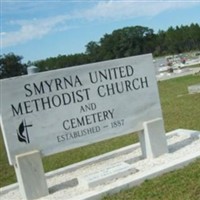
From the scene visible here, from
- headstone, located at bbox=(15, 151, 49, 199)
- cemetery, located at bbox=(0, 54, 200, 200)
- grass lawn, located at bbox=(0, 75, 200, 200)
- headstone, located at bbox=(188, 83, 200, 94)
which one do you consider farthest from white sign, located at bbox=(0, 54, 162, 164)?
headstone, located at bbox=(188, 83, 200, 94)

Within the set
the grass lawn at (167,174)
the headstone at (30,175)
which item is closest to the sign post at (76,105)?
the headstone at (30,175)

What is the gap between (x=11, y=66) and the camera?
233ft

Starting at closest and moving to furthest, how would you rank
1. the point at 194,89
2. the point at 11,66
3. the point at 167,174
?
the point at 167,174, the point at 194,89, the point at 11,66

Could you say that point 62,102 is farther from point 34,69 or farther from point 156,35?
point 156,35

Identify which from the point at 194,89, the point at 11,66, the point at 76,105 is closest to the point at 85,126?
the point at 76,105

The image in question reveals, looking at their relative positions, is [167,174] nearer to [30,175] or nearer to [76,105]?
[76,105]

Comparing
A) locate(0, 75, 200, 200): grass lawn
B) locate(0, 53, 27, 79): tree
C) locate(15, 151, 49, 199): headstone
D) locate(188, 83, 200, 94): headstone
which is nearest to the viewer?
locate(0, 75, 200, 200): grass lawn

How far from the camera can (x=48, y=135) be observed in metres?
6.06

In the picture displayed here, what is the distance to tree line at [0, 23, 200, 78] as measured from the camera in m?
73.1

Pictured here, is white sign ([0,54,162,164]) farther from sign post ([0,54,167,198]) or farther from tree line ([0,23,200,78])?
tree line ([0,23,200,78])

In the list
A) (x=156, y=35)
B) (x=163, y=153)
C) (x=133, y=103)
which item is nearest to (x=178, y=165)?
(x=163, y=153)

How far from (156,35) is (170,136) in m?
106

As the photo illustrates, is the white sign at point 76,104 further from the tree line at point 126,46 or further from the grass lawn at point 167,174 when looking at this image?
the tree line at point 126,46

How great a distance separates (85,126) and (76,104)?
1.27 feet
